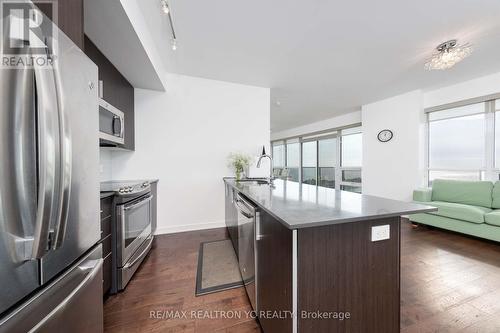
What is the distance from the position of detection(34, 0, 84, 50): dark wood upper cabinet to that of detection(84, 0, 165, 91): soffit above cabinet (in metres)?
0.68

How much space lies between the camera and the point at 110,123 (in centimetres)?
210

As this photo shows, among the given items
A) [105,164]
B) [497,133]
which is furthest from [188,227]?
[497,133]

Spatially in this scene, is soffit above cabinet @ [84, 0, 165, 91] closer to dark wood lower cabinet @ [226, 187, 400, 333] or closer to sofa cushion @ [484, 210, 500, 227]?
dark wood lower cabinet @ [226, 187, 400, 333]

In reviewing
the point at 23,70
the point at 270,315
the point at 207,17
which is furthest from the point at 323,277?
the point at 207,17

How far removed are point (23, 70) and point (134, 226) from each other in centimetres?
174

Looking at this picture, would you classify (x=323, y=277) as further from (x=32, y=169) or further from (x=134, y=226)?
(x=134, y=226)

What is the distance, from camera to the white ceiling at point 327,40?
5.89 feet

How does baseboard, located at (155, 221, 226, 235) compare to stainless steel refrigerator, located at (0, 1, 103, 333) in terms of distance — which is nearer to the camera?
stainless steel refrigerator, located at (0, 1, 103, 333)

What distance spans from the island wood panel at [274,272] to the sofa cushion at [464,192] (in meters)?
4.01

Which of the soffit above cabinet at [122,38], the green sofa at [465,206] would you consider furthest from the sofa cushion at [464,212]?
the soffit above cabinet at [122,38]

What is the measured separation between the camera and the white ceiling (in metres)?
1.80

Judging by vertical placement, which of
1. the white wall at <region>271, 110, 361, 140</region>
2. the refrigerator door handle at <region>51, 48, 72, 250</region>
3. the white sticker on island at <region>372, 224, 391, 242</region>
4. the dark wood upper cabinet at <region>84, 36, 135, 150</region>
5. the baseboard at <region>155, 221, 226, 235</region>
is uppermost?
the white wall at <region>271, 110, 361, 140</region>

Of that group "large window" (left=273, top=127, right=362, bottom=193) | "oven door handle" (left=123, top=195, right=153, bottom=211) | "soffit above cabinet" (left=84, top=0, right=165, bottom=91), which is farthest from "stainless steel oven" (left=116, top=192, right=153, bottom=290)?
"large window" (left=273, top=127, right=362, bottom=193)

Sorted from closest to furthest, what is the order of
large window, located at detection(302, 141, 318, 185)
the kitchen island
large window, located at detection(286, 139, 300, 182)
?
the kitchen island, large window, located at detection(302, 141, 318, 185), large window, located at detection(286, 139, 300, 182)
